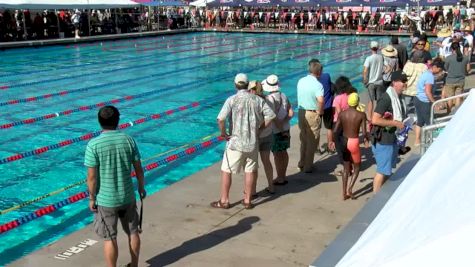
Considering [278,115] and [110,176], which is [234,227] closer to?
[278,115]

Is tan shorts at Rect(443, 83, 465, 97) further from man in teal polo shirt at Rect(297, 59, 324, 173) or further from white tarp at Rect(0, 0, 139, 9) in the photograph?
white tarp at Rect(0, 0, 139, 9)

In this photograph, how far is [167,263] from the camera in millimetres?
4520

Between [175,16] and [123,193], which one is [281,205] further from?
[175,16]

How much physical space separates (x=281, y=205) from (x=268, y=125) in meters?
0.92

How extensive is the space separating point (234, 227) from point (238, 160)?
0.69 m

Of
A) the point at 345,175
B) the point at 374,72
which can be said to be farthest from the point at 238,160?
the point at 374,72

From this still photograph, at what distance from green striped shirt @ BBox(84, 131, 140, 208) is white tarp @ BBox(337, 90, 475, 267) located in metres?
2.14

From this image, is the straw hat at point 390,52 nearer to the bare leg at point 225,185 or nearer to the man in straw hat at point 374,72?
the man in straw hat at point 374,72

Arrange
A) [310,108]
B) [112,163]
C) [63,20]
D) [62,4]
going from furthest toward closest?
[63,20], [62,4], [310,108], [112,163]

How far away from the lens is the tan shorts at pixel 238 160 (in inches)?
213

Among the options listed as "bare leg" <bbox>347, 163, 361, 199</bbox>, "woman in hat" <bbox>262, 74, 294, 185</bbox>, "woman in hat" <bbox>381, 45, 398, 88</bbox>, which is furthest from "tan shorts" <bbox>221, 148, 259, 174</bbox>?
"woman in hat" <bbox>381, 45, 398, 88</bbox>

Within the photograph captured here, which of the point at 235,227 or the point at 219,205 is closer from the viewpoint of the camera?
the point at 235,227

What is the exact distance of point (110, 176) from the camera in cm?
397

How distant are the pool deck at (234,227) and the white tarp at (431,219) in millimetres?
2171
